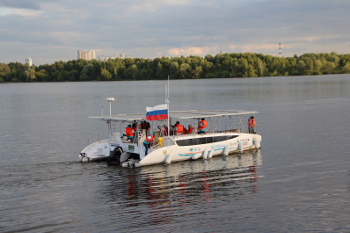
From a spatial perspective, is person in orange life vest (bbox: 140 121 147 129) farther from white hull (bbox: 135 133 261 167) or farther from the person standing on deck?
the person standing on deck

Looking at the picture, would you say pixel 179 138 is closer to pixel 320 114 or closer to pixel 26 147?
pixel 26 147

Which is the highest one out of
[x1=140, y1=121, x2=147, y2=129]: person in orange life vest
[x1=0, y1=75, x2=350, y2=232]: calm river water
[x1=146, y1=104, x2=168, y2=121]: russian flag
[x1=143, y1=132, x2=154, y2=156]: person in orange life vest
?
[x1=146, y1=104, x2=168, y2=121]: russian flag

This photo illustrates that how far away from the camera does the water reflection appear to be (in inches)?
618

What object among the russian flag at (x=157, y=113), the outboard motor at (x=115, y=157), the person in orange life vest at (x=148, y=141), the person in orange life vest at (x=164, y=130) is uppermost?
the russian flag at (x=157, y=113)

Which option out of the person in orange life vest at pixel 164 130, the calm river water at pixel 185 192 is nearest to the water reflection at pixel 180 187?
the calm river water at pixel 185 192

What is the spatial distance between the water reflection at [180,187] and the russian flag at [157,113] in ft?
9.52

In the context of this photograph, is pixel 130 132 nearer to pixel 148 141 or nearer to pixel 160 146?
pixel 148 141

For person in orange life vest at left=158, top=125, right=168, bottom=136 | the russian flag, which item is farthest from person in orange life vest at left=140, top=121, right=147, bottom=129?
the russian flag

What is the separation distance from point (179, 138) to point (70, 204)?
30.3 feet

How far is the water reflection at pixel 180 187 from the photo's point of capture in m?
15.7

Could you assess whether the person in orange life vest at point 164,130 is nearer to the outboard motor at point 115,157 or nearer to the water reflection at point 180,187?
the water reflection at point 180,187

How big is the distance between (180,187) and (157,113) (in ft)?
19.8

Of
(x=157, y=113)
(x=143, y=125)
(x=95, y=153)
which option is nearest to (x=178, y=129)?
(x=157, y=113)

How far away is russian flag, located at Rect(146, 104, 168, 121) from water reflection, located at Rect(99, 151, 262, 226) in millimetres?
2903
